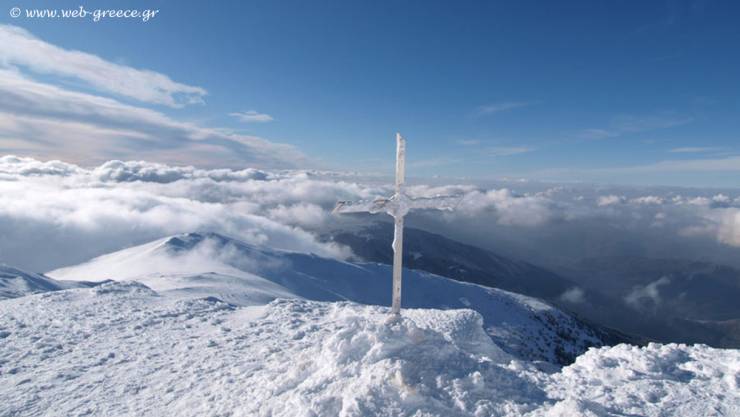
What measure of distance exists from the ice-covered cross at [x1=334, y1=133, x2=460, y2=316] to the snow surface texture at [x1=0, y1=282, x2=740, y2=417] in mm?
2189

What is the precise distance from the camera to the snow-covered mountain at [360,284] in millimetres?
78062

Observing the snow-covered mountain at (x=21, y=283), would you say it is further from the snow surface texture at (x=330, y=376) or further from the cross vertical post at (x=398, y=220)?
the cross vertical post at (x=398, y=220)

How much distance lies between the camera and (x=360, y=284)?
9519 centimetres

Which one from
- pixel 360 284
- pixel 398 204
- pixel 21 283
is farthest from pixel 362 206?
pixel 360 284

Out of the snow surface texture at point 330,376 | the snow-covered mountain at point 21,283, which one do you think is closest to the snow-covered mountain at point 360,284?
the snow-covered mountain at point 21,283

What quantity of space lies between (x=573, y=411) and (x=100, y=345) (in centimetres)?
1555

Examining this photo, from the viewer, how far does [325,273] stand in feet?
312

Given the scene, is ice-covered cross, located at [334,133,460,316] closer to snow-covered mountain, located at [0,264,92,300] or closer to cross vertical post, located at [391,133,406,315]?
cross vertical post, located at [391,133,406,315]

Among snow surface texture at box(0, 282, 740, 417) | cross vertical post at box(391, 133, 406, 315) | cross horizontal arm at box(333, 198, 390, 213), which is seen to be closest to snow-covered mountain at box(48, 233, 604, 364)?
snow surface texture at box(0, 282, 740, 417)

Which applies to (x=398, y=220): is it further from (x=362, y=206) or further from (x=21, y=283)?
(x=21, y=283)

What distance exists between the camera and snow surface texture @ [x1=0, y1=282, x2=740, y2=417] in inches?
343

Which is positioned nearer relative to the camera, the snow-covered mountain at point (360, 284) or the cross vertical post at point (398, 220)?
the cross vertical post at point (398, 220)

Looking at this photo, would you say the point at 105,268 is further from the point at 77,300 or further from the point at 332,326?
the point at 332,326

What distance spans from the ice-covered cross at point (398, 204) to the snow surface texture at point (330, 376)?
2.19 meters
